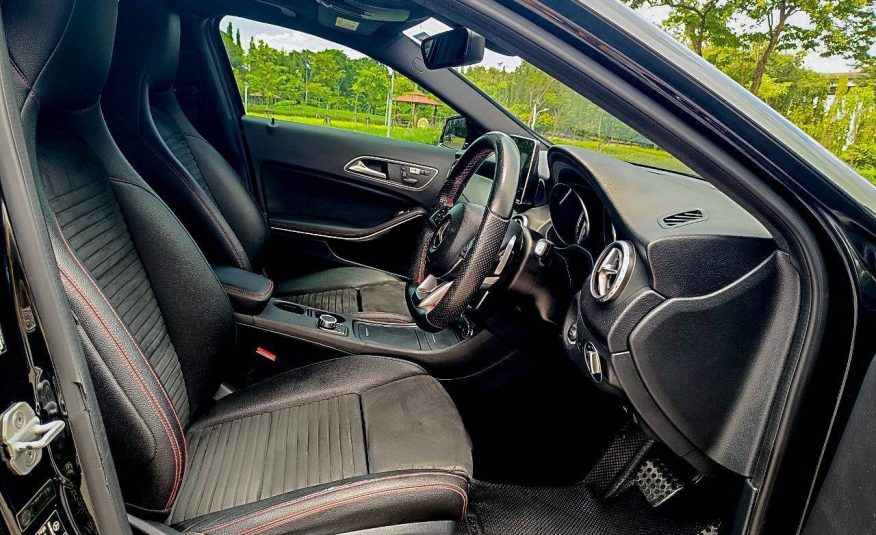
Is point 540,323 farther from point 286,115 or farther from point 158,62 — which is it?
point 286,115

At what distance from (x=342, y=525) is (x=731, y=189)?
0.86 meters

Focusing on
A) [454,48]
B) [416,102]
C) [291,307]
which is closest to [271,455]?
[291,307]

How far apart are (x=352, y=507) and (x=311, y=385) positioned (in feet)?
1.55

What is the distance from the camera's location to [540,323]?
1.55 metres

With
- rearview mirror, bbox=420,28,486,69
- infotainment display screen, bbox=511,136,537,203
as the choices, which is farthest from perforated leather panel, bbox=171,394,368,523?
rearview mirror, bbox=420,28,486,69

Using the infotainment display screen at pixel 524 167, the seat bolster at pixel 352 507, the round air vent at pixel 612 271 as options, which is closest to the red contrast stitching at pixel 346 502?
the seat bolster at pixel 352 507

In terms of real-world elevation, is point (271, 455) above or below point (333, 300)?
above

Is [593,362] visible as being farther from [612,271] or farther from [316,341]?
[316,341]

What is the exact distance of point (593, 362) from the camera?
46.4 inches

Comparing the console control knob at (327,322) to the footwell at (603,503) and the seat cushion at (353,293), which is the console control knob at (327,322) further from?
the footwell at (603,503)

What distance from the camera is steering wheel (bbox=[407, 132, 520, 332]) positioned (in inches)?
50.1

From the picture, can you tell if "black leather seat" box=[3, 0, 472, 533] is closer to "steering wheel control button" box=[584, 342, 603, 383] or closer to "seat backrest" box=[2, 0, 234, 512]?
"seat backrest" box=[2, 0, 234, 512]

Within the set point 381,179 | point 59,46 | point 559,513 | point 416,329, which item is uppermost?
point 59,46

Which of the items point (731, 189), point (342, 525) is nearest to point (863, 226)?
point (731, 189)
